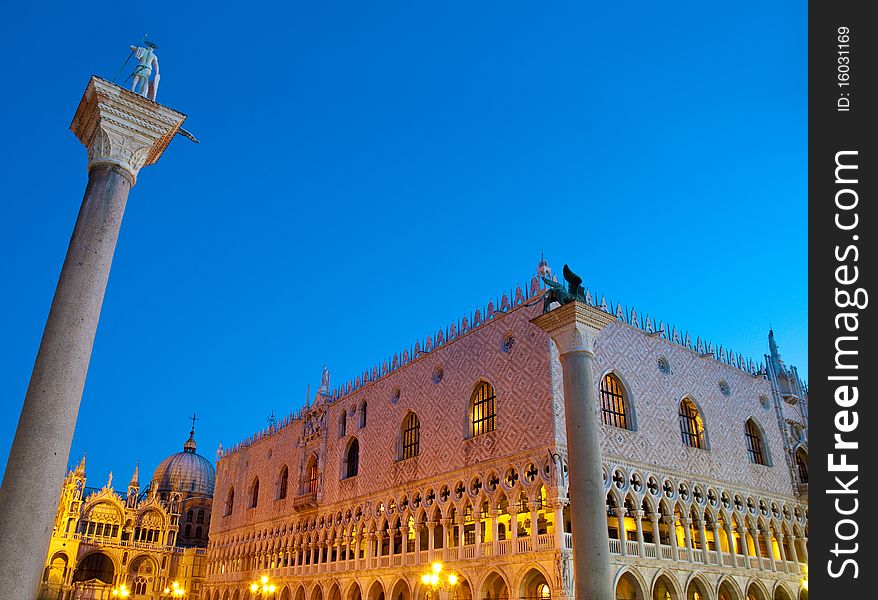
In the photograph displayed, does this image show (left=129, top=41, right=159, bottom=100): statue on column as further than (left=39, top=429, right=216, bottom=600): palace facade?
No

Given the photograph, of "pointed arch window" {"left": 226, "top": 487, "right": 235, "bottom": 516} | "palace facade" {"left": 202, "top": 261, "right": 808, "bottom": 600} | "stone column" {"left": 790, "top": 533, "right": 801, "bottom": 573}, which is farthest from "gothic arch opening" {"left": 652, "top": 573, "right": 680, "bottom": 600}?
"pointed arch window" {"left": 226, "top": 487, "right": 235, "bottom": 516}

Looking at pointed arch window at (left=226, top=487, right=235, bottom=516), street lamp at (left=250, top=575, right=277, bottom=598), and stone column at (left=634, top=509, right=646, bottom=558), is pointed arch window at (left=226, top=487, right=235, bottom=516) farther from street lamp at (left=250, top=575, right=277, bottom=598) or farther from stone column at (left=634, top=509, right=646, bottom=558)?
stone column at (left=634, top=509, right=646, bottom=558)

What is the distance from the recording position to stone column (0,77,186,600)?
642cm

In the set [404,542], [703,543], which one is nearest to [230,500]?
[404,542]

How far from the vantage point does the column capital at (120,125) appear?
8586 millimetres

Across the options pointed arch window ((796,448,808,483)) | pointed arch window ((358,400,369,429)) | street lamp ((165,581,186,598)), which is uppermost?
pointed arch window ((358,400,369,429))

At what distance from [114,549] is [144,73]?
48.2m

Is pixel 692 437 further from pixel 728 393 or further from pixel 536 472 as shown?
pixel 536 472

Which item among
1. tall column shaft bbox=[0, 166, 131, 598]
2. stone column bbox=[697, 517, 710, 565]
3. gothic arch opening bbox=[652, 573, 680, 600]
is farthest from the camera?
stone column bbox=[697, 517, 710, 565]

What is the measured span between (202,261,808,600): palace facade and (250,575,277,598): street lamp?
452 mm

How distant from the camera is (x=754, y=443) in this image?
28438 mm

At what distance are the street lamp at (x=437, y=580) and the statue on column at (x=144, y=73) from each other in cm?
1726
